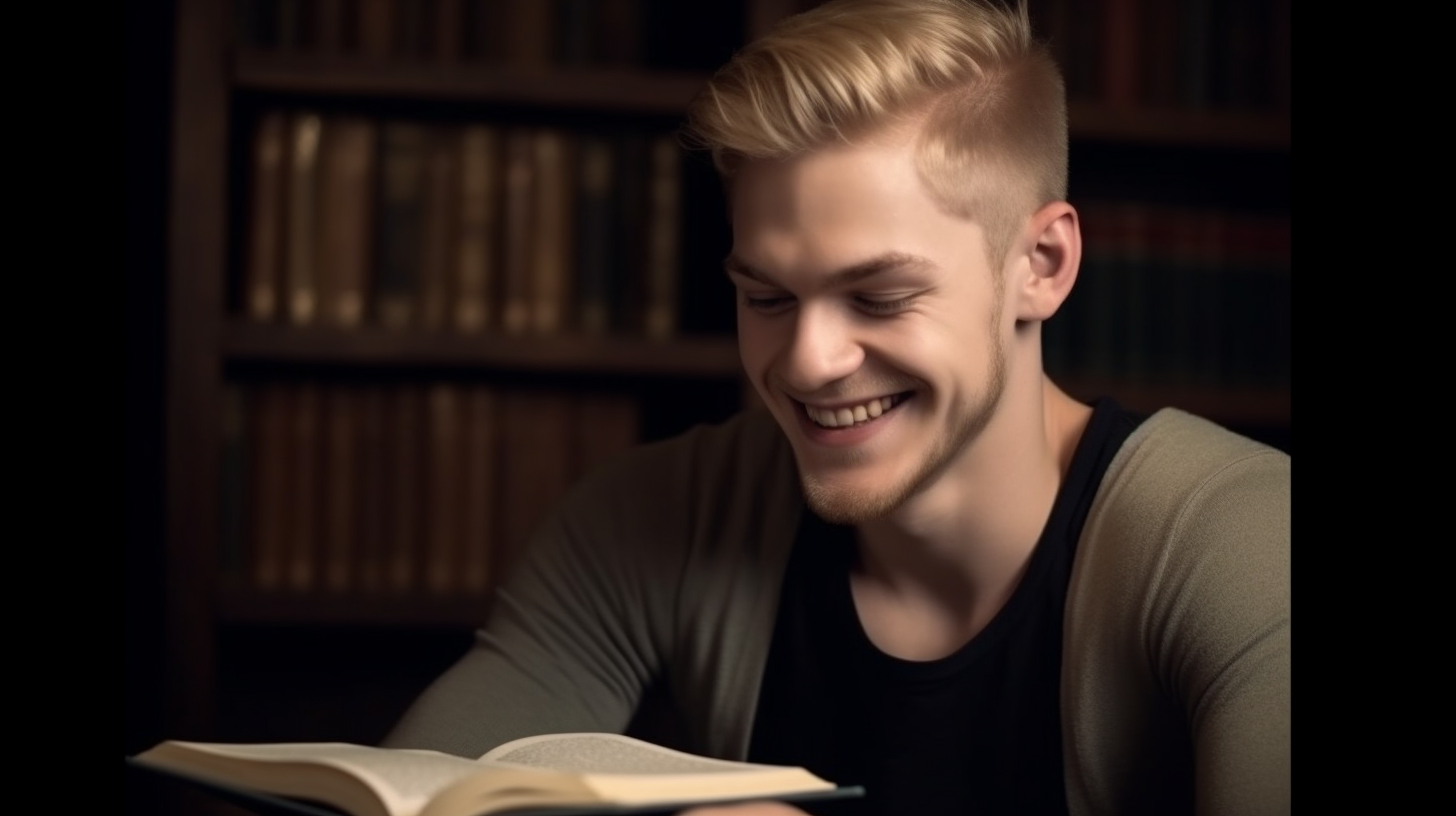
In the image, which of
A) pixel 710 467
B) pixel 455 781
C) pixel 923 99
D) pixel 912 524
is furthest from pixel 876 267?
pixel 455 781

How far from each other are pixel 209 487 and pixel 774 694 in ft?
3.09

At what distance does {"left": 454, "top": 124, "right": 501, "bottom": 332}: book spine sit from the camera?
2.12 meters

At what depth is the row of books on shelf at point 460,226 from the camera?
2094 mm

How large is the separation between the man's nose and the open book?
0.32 m

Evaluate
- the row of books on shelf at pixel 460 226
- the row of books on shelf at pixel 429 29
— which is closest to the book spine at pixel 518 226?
the row of books on shelf at pixel 460 226

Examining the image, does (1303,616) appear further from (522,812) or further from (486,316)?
(486,316)

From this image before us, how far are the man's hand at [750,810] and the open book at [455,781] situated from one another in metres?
0.02

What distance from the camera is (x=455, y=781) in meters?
0.91

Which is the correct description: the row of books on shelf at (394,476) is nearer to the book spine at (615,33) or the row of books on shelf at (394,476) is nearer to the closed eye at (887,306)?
the book spine at (615,33)

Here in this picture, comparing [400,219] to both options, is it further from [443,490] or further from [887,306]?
[887,306]

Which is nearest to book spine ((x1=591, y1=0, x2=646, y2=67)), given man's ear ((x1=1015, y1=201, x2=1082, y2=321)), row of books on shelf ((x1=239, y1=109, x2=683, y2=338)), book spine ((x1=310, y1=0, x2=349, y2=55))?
row of books on shelf ((x1=239, y1=109, x2=683, y2=338))

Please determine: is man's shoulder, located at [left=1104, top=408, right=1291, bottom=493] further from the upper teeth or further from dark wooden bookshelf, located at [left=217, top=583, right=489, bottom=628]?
dark wooden bookshelf, located at [left=217, top=583, right=489, bottom=628]

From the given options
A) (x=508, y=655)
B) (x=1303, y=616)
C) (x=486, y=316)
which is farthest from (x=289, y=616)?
(x=1303, y=616)

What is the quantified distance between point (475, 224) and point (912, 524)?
0.96 metres
